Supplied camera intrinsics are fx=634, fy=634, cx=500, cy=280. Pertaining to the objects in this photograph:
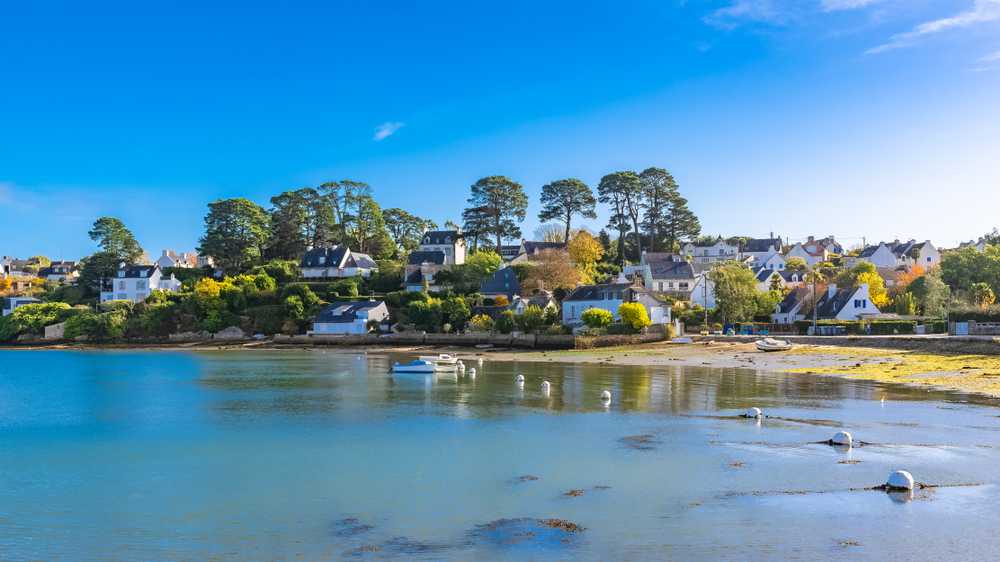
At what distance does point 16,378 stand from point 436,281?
47.2 m

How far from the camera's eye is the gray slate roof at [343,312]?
7800 cm

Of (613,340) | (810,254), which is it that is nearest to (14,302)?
(613,340)

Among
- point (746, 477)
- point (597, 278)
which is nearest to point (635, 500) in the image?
Result: point (746, 477)

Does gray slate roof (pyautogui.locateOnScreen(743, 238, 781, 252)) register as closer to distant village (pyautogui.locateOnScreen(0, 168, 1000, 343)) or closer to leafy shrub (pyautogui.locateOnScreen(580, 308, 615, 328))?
distant village (pyautogui.locateOnScreen(0, 168, 1000, 343))

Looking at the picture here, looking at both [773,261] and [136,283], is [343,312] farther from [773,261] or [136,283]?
[773,261]

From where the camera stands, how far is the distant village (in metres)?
66.1

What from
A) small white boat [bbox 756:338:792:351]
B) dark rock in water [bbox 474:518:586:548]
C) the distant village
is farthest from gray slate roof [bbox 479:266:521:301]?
dark rock in water [bbox 474:518:586:548]

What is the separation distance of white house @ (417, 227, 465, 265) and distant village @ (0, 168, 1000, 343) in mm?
310

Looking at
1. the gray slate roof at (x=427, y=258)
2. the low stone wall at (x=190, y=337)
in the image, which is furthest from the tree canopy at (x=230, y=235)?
the gray slate roof at (x=427, y=258)

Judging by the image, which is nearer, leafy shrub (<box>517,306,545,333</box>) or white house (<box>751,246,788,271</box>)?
leafy shrub (<box>517,306,545,333</box>)

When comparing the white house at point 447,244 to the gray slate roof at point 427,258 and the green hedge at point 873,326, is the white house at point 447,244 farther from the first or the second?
the green hedge at point 873,326

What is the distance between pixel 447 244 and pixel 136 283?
152ft

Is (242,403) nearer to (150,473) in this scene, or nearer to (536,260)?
(150,473)

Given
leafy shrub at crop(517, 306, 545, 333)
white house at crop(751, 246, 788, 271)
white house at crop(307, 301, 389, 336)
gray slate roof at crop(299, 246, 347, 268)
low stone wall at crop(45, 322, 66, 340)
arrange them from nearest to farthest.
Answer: leafy shrub at crop(517, 306, 545, 333) < white house at crop(307, 301, 389, 336) < low stone wall at crop(45, 322, 66, 340) < gray slate roof at crop(299, 246, 347, 268) < white house at crop(751, 246, 788, 271)
